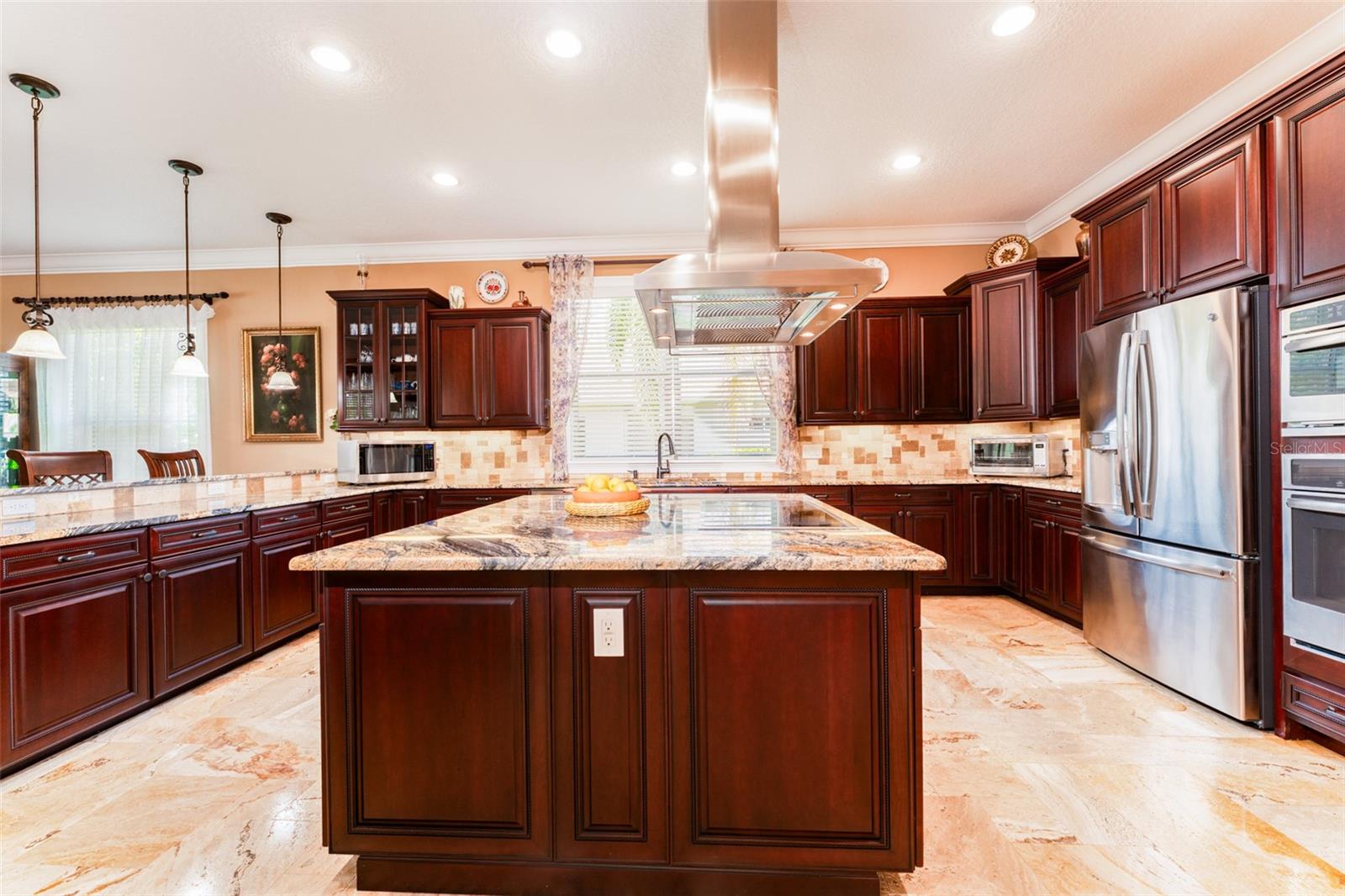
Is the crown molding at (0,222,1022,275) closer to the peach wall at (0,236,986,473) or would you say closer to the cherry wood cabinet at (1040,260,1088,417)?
the peach wall at (0,236,986,473)

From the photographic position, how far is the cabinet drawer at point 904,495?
14.7 feet

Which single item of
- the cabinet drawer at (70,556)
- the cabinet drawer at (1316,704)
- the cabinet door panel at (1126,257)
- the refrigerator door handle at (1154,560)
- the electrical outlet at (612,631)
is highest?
the cabinet door panel at (1126,257)

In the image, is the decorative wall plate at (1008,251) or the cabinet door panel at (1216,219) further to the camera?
the decorative wall plate at (1008,251)

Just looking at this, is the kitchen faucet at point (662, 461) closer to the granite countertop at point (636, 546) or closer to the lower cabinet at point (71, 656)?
the granite countertop at point (636, 546)

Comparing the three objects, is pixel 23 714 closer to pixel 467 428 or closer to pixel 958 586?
pixel 467 428

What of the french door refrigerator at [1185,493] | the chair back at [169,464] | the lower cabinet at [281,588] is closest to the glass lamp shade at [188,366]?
the chair back at [169,464]

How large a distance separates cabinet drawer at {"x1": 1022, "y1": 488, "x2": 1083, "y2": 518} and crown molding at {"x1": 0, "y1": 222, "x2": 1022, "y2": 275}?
2.25m

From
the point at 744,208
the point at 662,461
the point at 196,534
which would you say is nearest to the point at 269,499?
the point at 196,534

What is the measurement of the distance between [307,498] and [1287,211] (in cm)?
496

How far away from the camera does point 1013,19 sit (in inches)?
97.6

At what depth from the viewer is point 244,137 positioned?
3340 mm

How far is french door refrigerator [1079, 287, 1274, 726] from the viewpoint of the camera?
2.38m

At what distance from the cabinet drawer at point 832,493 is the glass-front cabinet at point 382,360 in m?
3.18

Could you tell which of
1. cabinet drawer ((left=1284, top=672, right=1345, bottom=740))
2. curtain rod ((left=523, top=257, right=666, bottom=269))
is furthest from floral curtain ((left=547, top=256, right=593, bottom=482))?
cabinet drawer ((left=1284, top=672, right=1345, bottom=740))
